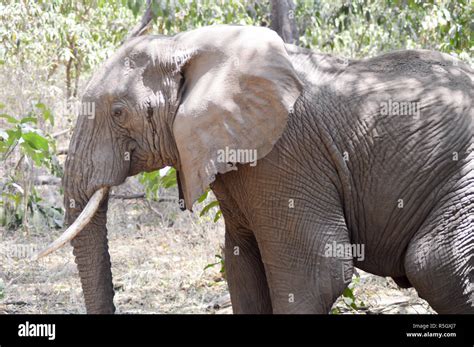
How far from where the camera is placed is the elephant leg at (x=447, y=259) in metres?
5.29

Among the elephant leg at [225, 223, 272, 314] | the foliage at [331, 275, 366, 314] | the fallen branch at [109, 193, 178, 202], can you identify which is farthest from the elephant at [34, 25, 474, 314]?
the fallen branch at [109, 193, 178, 202]

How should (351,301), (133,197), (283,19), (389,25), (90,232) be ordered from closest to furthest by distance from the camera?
(90,232)
(351,301)
(283,19)
(133,197)
(389,25)

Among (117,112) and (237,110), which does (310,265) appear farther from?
(117,112)

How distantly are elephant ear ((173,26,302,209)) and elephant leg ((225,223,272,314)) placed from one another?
84 cm

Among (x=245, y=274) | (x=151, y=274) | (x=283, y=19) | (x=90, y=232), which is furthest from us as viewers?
(x=151, y=274)

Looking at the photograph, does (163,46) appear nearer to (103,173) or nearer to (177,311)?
(103,173)

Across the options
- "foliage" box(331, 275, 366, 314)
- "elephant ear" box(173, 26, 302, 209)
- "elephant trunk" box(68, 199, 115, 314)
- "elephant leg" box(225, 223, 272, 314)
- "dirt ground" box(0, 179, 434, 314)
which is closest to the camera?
"elephant ear" box(173, 26, 302, 209)

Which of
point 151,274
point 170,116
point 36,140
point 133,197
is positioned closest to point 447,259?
point 170,116

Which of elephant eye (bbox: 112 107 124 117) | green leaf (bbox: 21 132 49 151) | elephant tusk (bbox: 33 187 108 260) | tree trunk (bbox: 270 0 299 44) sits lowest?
elephant tusk (bbox: 33 187 108 260)

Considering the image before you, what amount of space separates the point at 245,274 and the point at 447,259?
4.51 feet

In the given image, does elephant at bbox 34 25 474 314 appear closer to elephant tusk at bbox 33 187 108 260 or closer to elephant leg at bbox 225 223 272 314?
elephant tusk at bbox 33 187 108 260

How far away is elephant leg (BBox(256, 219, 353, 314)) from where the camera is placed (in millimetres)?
5336

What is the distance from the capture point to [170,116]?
539 cm

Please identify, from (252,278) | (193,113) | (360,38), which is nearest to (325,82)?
(193,113)
